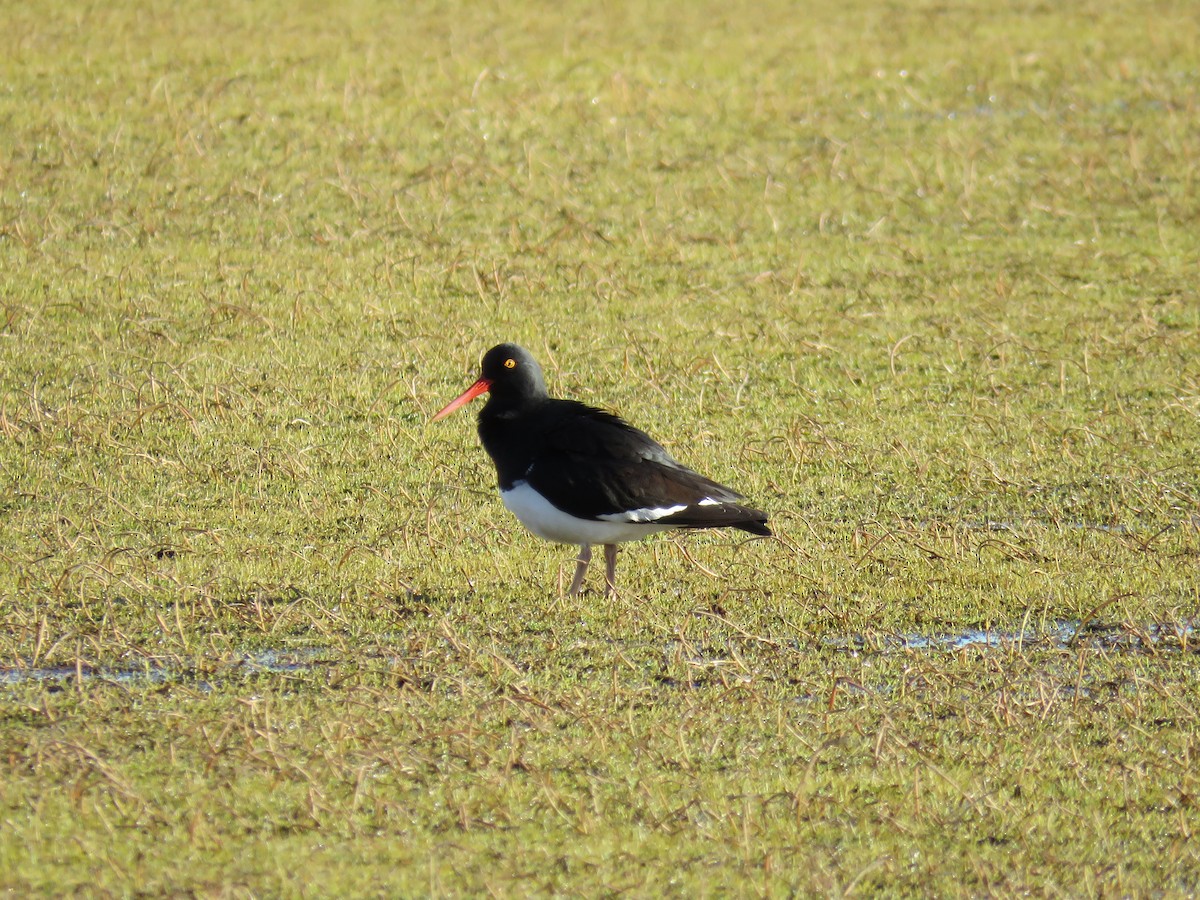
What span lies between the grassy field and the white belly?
0.33 m

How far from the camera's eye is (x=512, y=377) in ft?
30.6

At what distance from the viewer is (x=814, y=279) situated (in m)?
14.5

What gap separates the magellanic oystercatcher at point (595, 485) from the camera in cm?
848

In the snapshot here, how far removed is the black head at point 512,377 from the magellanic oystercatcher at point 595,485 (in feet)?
0.53

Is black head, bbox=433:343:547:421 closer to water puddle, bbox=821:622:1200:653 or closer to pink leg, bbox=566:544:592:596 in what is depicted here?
pink leg, bbox=566:544:592:596

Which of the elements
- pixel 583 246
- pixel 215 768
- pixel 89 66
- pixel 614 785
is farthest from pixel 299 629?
Answer: pixel 89 66

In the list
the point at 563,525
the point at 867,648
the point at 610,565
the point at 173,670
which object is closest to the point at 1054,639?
the point at 867,648

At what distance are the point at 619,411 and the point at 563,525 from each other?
10.7 ft

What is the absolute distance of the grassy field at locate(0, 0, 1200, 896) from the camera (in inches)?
245

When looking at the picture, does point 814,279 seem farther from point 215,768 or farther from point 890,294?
point 215,768

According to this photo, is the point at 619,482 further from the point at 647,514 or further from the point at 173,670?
the point at 173,670

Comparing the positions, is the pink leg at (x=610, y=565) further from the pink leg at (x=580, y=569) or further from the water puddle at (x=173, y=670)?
the water puddle at (x=173, y=670)

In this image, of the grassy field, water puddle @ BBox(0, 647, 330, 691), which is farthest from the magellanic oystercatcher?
water puddle @ BBox(0, 647, 330, 691)

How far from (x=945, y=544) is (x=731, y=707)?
2.54 metres
